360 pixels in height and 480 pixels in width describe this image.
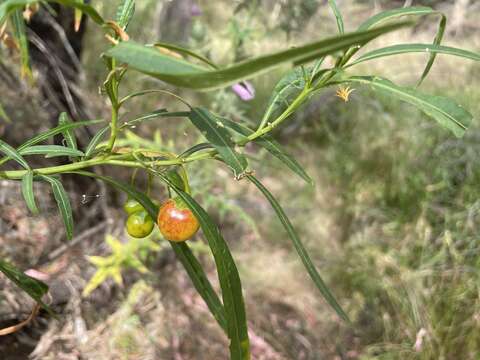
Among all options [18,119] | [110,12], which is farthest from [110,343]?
[110,12]

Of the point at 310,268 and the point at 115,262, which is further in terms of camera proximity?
the point at 115,262

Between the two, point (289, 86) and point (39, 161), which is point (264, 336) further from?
point (289, 86)

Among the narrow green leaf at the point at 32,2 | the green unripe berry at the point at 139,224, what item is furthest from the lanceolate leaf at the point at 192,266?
the narrow green leaf at the point at 32,2

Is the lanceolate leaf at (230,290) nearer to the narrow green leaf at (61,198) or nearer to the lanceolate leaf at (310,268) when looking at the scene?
the lanceolate leaf at (310,268)

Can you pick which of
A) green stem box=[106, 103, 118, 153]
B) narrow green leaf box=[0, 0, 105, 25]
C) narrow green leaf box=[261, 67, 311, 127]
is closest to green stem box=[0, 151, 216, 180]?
green stem box=[106, 103, 118, 153]

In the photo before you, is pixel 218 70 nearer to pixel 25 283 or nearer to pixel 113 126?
pixel 113 126

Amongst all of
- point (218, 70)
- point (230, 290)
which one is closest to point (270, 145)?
point (230, 290)
